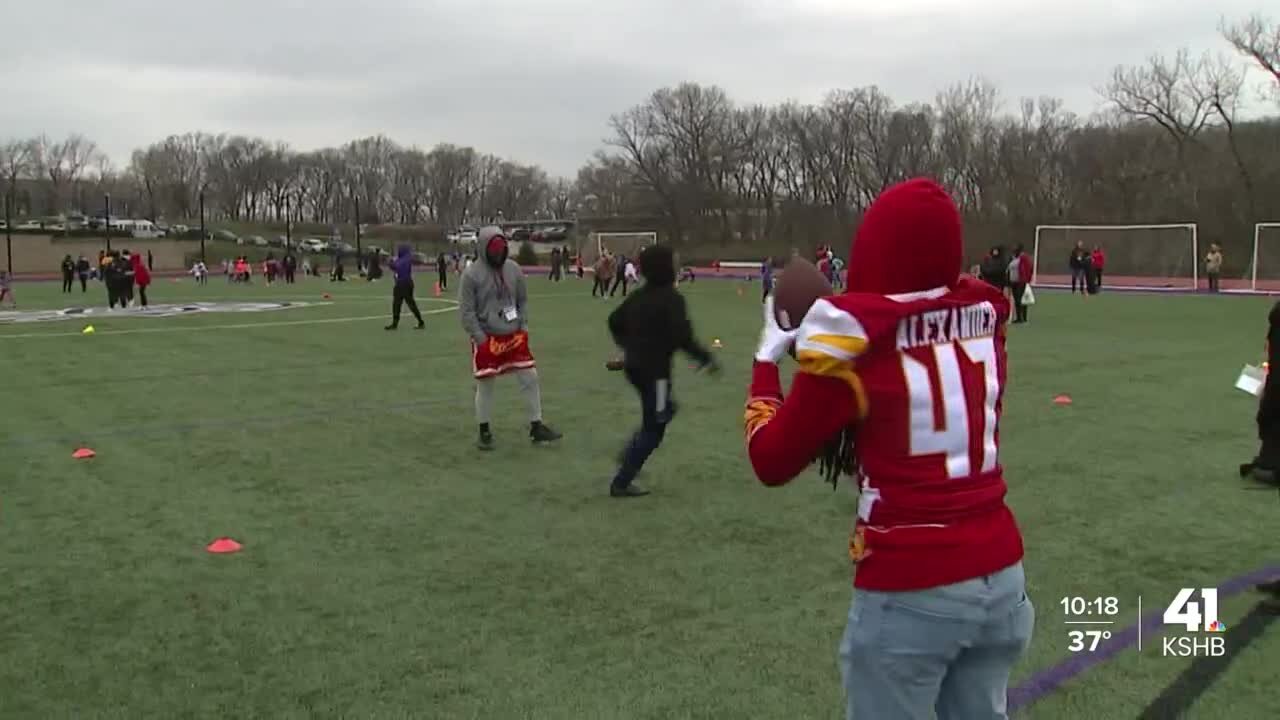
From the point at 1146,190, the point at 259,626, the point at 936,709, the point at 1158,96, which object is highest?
the point at 1158,96

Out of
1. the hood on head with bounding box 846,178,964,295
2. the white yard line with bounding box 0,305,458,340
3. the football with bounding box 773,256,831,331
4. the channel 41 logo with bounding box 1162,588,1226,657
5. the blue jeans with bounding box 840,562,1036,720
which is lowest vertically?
the channel 41 logo with bounding box 1162,588,1226,657

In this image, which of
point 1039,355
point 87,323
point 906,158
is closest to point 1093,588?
point 1039,355

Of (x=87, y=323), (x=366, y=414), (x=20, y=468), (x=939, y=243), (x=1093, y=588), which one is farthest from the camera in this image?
(x=87, y=323)

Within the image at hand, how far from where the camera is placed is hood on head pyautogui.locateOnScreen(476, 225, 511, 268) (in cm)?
904

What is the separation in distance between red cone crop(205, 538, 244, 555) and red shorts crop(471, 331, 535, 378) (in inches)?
125

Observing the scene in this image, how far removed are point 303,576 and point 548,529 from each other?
153cm

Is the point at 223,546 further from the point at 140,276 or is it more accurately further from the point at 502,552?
the point at 140,276

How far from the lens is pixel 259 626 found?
5.03 m

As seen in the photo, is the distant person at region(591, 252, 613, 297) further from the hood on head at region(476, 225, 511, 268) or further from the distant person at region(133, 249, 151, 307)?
the hood on head at region(476, 225, 511, 268)

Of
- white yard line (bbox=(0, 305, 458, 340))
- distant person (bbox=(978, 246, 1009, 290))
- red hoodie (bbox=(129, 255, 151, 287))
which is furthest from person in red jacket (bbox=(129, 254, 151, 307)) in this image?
distant person (bbox=(978, 246, 1009, 290))

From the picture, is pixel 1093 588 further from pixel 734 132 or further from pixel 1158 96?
pixel 734 132

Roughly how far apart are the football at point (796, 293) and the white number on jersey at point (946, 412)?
0.32 m

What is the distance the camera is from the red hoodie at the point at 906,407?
7.64ft

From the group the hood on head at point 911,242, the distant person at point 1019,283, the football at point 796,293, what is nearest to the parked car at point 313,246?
the distant person at point 1019,283
